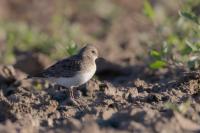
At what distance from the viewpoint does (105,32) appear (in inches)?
754

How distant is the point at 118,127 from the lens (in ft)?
24.8

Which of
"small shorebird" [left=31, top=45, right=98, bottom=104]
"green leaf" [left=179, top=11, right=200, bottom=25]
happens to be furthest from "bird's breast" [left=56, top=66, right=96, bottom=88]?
"green leaf" [left=179, top=11, right=200, bottom=25]

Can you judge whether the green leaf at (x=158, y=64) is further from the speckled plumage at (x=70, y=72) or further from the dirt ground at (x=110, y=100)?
the speckled plumage at (x=70, y=72)

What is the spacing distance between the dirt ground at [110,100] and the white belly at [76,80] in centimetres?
11

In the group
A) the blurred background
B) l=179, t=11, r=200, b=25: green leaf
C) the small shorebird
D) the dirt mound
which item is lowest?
the dirt mound

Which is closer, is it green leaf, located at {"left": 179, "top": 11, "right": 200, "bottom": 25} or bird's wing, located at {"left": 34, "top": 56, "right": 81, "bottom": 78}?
green leaf, located at {"left": 179, "top": 11, "right": 200, "bottom": 25}

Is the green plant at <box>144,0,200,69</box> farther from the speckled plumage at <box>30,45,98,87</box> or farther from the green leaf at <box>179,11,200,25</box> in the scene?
the speckled plumage at <box>30,45,98,87</box>

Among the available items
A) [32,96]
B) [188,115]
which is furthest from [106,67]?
[188,115]

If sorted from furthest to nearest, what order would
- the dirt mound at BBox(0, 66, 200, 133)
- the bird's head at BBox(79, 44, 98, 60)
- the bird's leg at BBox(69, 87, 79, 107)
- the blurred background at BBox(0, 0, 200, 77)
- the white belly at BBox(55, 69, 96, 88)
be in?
the blurred background at BBox(0, 0, 200, 77)
the bird's head at BBox(79, 44, 98, 60)
the white belly at BBox(55, 69, 96, 88)
the bird's leg at BBox(69, 87, 79, 107)
the dirt mound at BBox(0, 66, 200, 133)

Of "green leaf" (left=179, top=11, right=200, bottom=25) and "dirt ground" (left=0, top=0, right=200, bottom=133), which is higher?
"green leaf" (left=179, top=11, right=200, bottom=25)

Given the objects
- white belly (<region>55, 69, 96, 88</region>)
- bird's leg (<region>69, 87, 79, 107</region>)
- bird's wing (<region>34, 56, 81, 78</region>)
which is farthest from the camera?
bird's wing (<region>34, 56, 81, 78</region>)

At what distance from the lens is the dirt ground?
24.7ft

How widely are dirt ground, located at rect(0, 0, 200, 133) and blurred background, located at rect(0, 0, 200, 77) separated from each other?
0.36 feet

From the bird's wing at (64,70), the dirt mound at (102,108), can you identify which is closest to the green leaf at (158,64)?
the dirt mound at (102,108)
